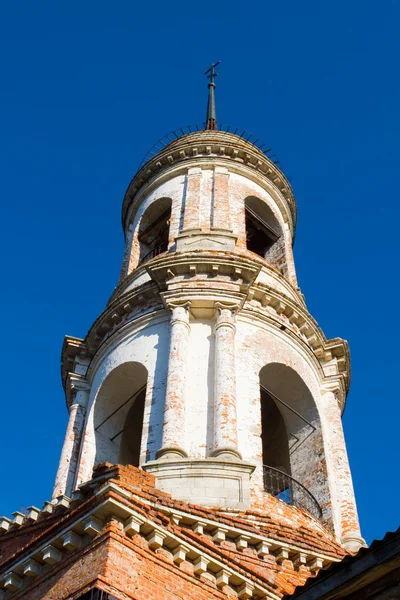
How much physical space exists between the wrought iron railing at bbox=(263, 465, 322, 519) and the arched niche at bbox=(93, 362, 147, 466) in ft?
9.97

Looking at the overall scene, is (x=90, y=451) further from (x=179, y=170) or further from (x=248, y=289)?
(x=179, y=170)

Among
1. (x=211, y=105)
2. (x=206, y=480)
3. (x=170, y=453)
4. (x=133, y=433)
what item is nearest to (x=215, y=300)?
(x=133, y=433)

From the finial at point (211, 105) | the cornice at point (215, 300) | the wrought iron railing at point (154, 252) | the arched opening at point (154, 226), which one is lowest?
the cornice at point (215, 300)

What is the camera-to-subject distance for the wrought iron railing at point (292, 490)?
15.9 metres

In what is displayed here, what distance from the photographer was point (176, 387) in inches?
618

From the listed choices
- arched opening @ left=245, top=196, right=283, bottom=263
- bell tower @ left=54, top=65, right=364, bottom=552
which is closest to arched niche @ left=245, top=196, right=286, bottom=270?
arched opening @ left=245, top=196, right=283, bottom=263

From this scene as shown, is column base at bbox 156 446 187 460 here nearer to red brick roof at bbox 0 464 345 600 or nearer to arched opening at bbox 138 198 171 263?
red brick roof at bbox 0 464 345 600

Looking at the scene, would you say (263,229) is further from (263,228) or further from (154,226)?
(154,226)

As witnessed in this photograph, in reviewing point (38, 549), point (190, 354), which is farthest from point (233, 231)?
point (38, 549)

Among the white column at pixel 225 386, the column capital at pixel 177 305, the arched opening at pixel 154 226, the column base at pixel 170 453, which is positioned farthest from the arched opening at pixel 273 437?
the arched opening at pixel 154 226

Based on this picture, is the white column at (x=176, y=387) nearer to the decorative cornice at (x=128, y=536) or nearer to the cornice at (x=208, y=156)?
the decorative cornice at (x=128, y=536)

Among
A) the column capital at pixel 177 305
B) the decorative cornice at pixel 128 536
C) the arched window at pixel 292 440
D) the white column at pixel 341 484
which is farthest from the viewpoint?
the column capital at pixel 177 305

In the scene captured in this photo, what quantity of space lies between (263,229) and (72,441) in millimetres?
8981

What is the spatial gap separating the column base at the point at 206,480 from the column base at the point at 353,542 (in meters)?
2.62
